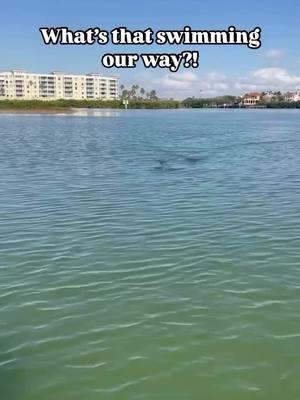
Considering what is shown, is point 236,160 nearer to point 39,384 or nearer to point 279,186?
point 279,186

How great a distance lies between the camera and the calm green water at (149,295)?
659cm

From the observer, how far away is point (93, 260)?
10961mm

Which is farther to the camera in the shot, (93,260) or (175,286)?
(93,260)

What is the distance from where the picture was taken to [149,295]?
29.9ft

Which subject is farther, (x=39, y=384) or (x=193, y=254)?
(x=193, y=254)

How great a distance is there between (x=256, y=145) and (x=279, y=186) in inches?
943

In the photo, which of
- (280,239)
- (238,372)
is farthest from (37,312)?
(280,239)

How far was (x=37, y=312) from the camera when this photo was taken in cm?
850

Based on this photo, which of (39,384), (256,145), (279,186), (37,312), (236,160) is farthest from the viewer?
(256,145)

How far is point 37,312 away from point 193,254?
13.2 feet

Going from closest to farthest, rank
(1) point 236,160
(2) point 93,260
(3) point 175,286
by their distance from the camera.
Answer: (3) point 175,286 < (2) point 93,260 < (1) point 236,160

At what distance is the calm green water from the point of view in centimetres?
659

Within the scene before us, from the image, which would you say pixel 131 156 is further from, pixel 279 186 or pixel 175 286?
pixel 175 286

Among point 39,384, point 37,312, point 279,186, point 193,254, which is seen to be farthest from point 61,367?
point 279,186
